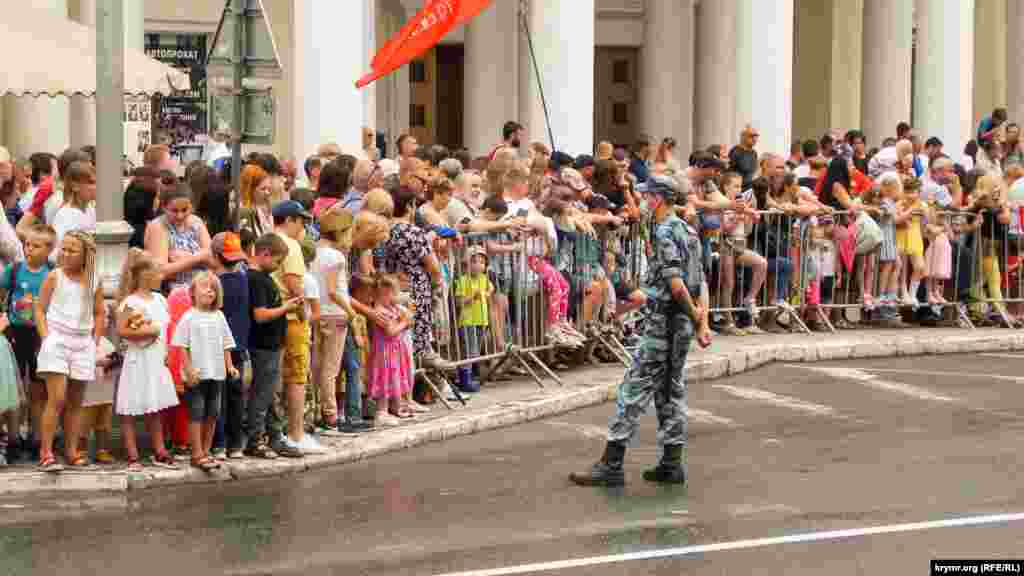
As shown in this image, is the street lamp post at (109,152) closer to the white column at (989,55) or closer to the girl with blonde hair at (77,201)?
the girl with blonde hair at (77,201)

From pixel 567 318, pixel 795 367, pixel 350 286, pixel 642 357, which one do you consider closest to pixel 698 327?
pixel 642 357

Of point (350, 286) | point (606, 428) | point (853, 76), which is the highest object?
point (853, 76)

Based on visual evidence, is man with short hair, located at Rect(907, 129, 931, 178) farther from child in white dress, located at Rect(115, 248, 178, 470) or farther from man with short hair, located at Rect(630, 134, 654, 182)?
child in white dress, located at Rect(115, 248, 178, 470)

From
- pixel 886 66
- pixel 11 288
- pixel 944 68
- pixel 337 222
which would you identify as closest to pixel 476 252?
pixel 337 222

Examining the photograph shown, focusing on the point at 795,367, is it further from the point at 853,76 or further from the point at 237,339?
the point at 853,76

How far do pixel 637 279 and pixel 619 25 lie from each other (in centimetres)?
1716

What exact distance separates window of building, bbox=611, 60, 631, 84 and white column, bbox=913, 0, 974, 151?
6.29 m

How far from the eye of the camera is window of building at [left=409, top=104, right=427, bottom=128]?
34875mm

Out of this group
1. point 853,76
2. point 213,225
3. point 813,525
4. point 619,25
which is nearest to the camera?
point 813,525

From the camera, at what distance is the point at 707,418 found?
15781 mm

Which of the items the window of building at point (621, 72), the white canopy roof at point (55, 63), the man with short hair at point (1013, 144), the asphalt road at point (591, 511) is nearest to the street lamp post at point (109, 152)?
the asphalt road at point (591, 511)

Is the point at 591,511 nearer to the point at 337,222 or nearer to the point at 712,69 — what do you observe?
the point at 337,222

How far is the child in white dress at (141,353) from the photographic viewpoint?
12.9m

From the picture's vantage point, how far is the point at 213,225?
14.1 metres
